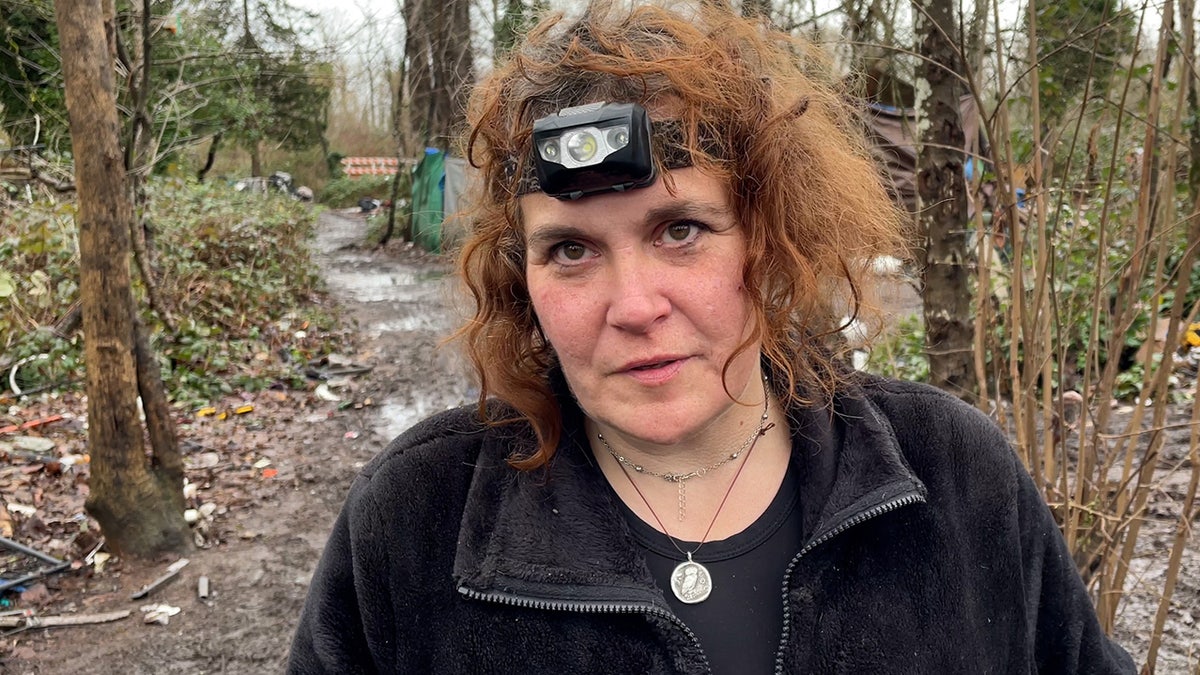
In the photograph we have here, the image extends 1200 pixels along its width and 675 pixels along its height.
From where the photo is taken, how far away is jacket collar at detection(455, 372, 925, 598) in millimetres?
1350

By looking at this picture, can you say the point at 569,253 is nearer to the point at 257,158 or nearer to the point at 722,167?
the point at 722,167

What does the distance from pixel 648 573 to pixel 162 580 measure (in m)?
3.77

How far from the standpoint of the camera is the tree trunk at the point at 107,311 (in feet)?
13.2

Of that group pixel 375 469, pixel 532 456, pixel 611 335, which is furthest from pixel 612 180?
pixel 375 469

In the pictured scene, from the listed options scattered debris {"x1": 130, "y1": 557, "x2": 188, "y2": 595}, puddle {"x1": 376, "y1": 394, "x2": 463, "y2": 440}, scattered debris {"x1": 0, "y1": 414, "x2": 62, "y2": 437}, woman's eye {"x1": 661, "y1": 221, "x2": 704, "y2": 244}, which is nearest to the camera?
woman's eye {"x1": 661, "y1": 221, "x2": 704, "y2": 244}

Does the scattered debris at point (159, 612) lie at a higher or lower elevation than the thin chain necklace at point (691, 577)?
lower

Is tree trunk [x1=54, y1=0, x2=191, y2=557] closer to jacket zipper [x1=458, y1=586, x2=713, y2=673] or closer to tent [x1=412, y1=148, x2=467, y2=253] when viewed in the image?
jacket zipper [x1=458, y1=586, x2=713, y2=673]

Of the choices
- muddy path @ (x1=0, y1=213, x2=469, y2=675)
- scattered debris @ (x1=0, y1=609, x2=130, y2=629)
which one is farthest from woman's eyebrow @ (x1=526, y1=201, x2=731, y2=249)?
scattered debris @ (x1=0, y1=609, x2=130, y2=629)

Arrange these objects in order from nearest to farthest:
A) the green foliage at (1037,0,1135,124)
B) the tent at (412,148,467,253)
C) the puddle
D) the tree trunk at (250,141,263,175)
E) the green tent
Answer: the green foliage at (1037,0,1135,124) → the puddle → the tent at (412,148,467,253) → the green tent → the tree trunk at (250,141,263,175)

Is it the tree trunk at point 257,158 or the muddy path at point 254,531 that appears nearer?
the muddy path at point 254,531

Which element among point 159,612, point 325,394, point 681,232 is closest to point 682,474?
point 681,232

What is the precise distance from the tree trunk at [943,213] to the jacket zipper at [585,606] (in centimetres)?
276

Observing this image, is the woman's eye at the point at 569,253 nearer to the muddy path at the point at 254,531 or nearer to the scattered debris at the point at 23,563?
the muddy path at the point at 254,531

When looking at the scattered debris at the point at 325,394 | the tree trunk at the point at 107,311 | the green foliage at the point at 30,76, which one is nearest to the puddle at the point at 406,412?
the scattered debris at the point at 325,394
